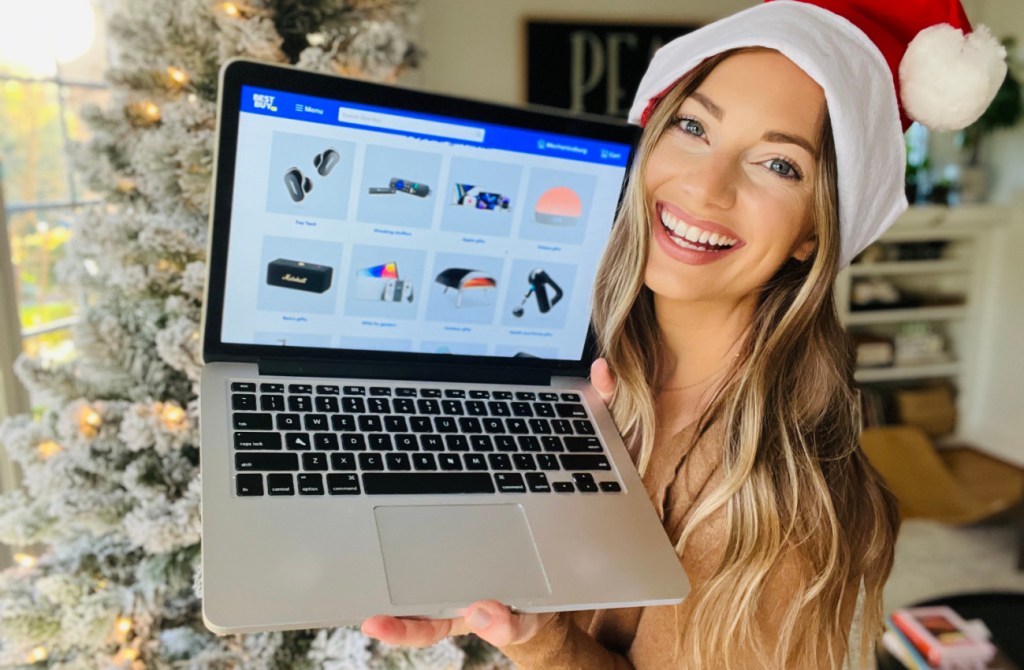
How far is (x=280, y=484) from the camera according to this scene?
625 millimetres

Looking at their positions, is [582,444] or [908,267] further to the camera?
[908,267]

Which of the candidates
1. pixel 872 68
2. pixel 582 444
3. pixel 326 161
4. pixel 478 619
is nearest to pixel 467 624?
pixel 478 619

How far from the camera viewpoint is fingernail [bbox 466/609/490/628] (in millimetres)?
583

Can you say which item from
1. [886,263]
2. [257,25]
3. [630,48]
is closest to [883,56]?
[257,25]

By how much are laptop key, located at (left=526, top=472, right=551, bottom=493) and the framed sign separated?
2.27m

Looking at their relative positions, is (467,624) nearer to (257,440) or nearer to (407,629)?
(407,629)

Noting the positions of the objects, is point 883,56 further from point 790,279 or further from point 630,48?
point 630,48

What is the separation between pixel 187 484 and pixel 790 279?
90 centimetres

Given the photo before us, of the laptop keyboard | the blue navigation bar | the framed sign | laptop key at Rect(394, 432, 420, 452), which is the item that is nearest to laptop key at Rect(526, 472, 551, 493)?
the laptop keyboard

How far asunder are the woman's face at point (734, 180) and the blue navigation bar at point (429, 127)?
0.07 m

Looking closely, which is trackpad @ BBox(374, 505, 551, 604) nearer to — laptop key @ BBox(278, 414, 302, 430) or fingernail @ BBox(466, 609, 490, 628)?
fingernail @ BBox(466, 609, 490, 628)

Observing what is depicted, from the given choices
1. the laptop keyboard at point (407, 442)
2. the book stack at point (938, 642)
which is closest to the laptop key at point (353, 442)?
the laptop keyboard at point (407, 442)

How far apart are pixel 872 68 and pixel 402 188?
0.47 meters

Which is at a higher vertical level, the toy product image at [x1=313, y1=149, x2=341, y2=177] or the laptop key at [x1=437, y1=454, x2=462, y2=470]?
the toy product image at [x1=313, y1=149, x2=341, y2=177]
